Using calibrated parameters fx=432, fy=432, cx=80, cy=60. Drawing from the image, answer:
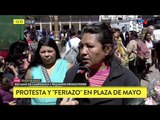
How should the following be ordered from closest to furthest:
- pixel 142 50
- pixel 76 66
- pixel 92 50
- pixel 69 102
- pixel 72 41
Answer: pixel 92 50 → pixel 76 66 → pixel 69 102 → pixel 72 41 → pixel 142 50

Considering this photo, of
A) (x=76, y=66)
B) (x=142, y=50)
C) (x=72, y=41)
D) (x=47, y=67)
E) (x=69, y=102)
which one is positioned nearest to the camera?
(x=76, y=66)

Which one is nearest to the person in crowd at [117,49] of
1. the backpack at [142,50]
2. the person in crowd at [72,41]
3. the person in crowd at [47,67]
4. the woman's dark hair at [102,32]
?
the woman's dark hair at [102,32]

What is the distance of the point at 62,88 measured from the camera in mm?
3205

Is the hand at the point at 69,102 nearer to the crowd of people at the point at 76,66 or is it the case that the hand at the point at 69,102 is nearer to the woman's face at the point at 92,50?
the crowd of people at the point at 76,66

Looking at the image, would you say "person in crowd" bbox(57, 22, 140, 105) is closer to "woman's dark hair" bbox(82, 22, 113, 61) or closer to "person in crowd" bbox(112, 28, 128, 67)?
"woman's dark hair" bbox(82, 22, 113, 61)

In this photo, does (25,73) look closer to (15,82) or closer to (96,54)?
(15,82)

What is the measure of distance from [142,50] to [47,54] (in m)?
2.63

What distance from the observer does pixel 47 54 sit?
10.8 feet

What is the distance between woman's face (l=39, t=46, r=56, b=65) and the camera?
329 cm

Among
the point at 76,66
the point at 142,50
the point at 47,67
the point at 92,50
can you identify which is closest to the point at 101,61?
the point at 92,50

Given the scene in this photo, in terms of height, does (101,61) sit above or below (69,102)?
above

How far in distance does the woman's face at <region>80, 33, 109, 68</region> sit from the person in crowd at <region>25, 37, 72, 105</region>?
0.34 meters

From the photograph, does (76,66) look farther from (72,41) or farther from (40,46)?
(72,41)

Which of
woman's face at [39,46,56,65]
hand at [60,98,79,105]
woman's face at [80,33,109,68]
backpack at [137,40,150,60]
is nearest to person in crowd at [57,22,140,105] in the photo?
woman's face at [80,33,109,68]
